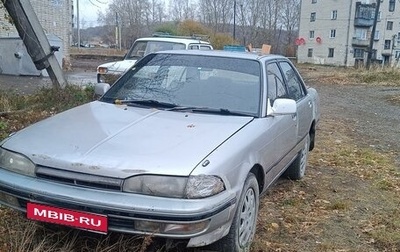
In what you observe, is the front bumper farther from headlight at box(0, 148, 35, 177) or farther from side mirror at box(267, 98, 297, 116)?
side mirror at box(267, 98, 297, 116)

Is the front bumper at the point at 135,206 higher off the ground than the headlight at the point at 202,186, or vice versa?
the headlight at the point at 202,186

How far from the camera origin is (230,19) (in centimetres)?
6756

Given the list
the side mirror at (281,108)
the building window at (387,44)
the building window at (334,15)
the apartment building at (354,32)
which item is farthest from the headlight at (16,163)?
the building window at (387,44)

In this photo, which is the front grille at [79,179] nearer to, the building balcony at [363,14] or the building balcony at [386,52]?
the building balcony at [363,14]

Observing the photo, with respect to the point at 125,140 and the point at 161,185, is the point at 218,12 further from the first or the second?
the point at 161,185

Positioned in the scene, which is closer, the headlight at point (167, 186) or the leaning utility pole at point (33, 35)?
the headlight at point (167, 186)

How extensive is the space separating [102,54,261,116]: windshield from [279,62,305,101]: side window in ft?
2.70

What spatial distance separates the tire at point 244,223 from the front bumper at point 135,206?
21 cm

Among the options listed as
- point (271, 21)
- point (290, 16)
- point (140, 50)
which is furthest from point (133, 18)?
point (140, 50)

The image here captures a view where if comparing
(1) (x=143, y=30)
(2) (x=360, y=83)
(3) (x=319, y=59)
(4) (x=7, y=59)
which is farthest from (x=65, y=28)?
(3) (x=319, y=59)

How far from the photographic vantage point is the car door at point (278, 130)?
3664 mm

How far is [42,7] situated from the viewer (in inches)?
730

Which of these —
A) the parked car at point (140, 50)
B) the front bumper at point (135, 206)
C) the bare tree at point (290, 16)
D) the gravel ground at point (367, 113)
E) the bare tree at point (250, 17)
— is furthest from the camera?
the bare tree at point (290, 16)

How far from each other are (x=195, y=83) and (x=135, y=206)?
5.54ft
